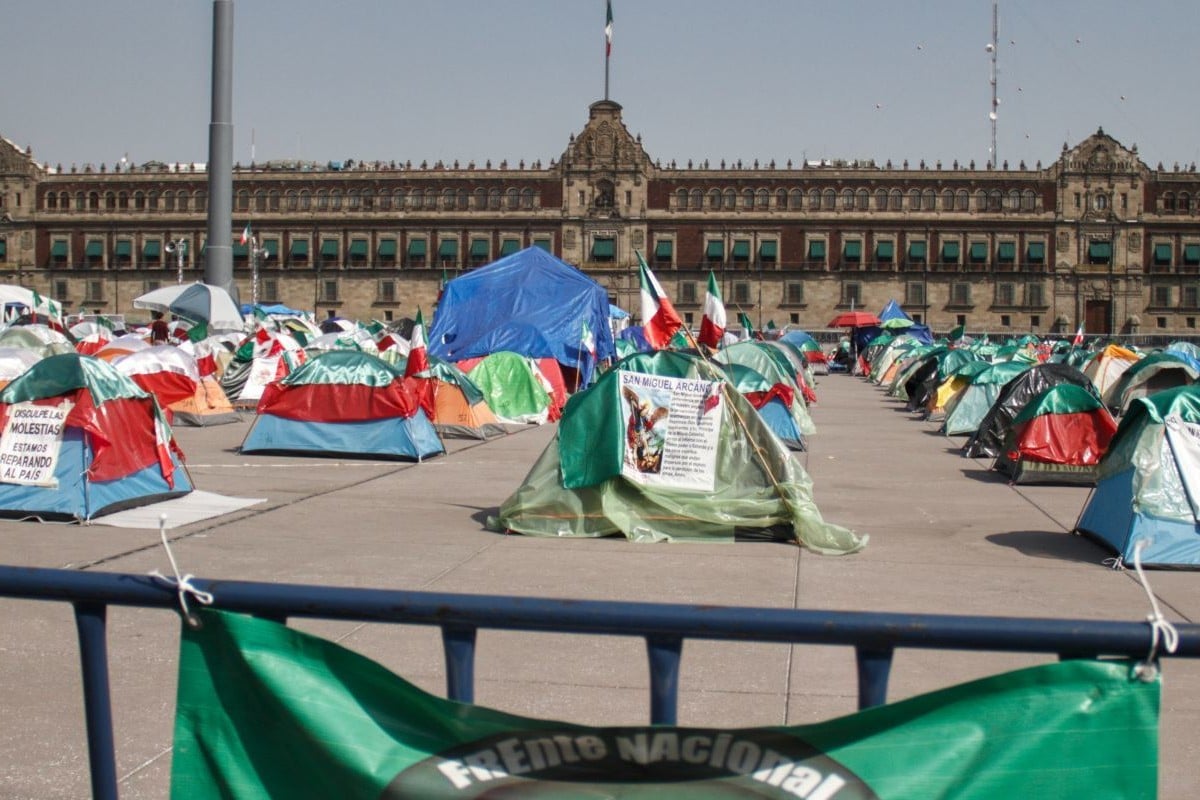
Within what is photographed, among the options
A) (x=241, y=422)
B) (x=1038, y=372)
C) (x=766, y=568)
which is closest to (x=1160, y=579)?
(x=766, y=568)

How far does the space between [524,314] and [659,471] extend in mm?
19929

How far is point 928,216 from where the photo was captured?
8262cm

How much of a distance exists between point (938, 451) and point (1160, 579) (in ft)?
34.3

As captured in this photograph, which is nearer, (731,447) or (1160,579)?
(1160,579)

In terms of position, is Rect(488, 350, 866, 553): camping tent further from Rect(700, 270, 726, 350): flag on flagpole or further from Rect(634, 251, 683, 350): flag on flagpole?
Rect(700, 270, 726, 350): flag on flagpole

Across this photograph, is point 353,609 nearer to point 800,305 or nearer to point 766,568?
point 766,568

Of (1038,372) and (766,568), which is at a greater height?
(1038,372)

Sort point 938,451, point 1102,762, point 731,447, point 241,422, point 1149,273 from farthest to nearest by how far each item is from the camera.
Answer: point 1149,273, point 241,422, point 938,451, point 731,447, point 1102,762

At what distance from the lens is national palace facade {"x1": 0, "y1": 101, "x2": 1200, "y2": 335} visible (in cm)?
8162

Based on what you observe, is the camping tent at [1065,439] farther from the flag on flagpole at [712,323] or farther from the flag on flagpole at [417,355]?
the flag on flagpole at [417,355]

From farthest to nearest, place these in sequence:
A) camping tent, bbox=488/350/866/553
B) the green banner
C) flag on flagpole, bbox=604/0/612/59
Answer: flag on flagpole, bbox=604/0/612/59 < camping tent, bbox=488/350/866/553 < the green banner

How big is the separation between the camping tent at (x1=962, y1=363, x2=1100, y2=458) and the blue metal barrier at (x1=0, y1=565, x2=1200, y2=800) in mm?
15897

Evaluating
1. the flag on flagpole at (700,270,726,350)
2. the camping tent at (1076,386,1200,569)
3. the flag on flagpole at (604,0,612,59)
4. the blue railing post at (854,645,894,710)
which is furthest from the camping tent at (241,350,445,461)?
the flag on flagpole at (604,0,612,59)

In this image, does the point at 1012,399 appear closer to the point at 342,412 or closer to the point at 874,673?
the point at 342,412
